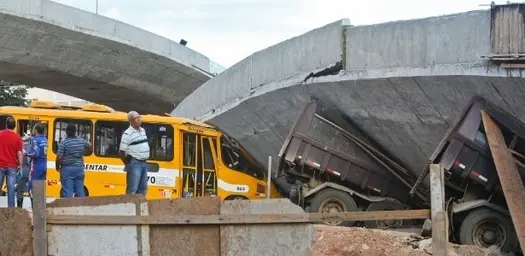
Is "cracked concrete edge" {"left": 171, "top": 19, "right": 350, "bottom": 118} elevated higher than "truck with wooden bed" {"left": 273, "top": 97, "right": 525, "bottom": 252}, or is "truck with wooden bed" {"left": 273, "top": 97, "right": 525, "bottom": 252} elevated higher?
"cracked concrete edge" {"left": 171, "top": 19, "right": 350, "bottom": 118}

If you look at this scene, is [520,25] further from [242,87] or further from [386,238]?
[242,87]

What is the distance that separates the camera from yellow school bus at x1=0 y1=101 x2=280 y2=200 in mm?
13992

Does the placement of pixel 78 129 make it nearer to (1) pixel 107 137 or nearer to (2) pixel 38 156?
(1) pixel 107 137

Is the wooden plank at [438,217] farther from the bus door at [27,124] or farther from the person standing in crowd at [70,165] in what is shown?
the bus door at [27,124]

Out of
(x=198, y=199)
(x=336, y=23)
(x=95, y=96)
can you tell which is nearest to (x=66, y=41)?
(x=95, y=96)

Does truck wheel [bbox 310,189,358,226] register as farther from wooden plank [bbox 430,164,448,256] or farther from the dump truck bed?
wooden plank [bbox 430,164,448,256]

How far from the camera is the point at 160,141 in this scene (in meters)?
14.7

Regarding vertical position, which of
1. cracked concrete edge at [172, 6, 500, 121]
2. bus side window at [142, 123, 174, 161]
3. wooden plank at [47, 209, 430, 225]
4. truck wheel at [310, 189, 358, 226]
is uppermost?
cracked concrete edge at [172, 6, 500, 121]

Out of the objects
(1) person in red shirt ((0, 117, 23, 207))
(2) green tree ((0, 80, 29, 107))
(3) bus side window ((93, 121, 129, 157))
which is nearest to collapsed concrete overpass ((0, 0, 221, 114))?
(2) green tree ((0, 80, 29, 107))

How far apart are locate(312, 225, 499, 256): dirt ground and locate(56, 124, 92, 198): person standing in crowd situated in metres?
3.41

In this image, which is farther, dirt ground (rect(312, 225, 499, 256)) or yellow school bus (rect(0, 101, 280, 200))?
yellow school bus (rect(0, 101, 280, 200))

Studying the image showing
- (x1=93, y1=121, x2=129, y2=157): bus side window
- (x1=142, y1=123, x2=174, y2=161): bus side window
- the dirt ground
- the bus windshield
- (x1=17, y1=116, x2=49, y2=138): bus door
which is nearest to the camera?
the dirt ground

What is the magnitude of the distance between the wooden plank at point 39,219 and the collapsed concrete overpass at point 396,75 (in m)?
6.70

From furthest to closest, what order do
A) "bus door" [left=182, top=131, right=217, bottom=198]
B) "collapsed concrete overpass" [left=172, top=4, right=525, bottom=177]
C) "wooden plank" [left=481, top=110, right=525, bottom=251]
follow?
"bus door" [left=182, top=131, right=217, bottom=198] < "collapsed concrete overpass" [left=172, top=4, right=525, bottom=177] < "wooden plank" [left=481, top=110, right=525, bottom=251]
